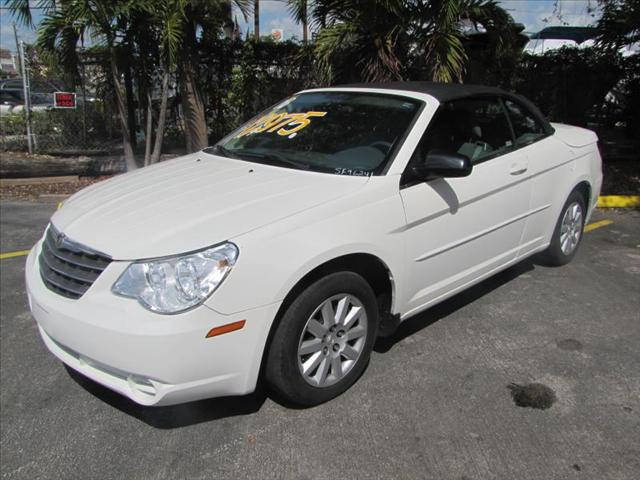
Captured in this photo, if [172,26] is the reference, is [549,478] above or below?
below

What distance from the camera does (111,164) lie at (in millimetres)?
9977

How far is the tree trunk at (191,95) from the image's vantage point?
8555 millimetres

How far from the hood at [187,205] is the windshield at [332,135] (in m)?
0.18

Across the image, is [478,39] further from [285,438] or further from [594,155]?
[285,438]

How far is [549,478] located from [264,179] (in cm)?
203

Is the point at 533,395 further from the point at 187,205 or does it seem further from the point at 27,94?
the point at 27,94

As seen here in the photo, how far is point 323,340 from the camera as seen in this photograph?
2.95m

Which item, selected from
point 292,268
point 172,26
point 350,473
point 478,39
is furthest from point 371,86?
point 478,39

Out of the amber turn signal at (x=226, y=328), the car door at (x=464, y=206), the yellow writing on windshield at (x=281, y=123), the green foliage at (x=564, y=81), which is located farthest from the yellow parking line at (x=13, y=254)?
the green foliage at (x=564, y=81)

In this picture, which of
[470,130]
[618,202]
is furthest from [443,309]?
[618,202]

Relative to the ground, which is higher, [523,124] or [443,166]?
[523,124]

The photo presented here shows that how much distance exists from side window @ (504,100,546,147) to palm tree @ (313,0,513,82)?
291 cm

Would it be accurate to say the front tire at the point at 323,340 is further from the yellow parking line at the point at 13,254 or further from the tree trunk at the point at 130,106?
the tree trunk at the point at 130,106

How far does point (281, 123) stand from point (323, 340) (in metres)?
1.70
